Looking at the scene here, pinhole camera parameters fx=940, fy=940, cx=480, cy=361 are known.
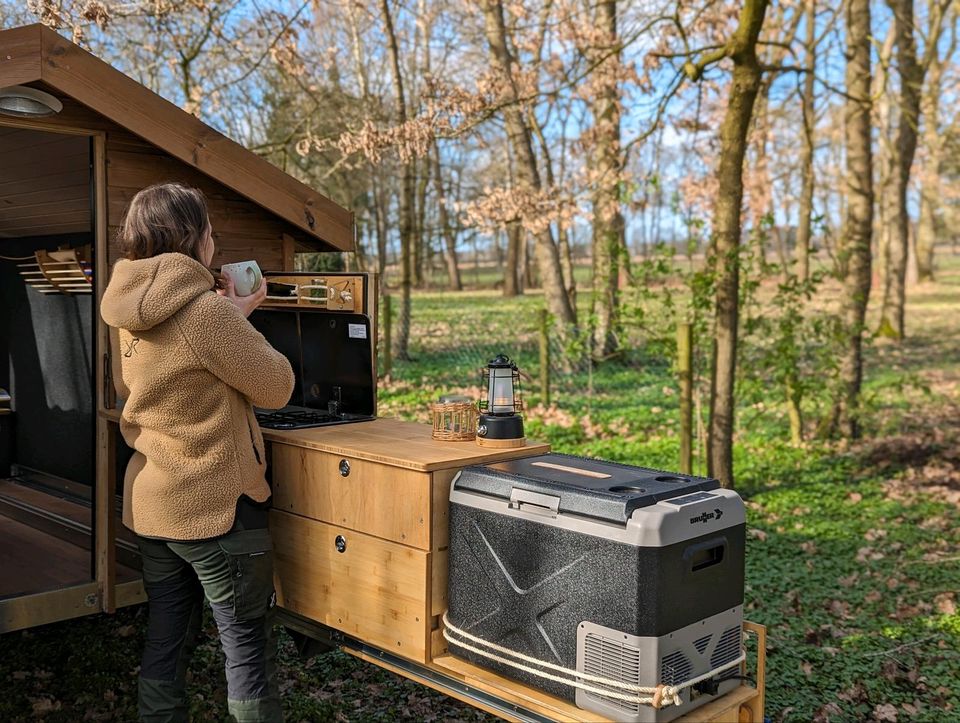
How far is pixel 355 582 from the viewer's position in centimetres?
355

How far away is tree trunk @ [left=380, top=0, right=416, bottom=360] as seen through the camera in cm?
1226

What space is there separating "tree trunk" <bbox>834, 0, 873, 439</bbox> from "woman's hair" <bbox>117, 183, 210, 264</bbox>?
803 centimetres

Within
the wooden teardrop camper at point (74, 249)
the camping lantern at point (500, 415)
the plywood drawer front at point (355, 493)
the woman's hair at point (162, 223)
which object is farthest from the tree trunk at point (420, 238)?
the woman's hair at point (162, 223)

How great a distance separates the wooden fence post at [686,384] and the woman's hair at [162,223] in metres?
5.13

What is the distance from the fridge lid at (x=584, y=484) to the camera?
284cm

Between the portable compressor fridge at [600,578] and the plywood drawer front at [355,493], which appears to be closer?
the portable compressor fridge at [600,578]

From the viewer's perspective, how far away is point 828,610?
19.1 ft

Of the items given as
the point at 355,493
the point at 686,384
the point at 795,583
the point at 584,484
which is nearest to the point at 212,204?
the point at 355,493

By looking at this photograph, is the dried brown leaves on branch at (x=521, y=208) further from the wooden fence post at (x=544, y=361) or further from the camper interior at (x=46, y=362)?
the camper interior at (x=46, y=362)

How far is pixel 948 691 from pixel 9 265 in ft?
21.1

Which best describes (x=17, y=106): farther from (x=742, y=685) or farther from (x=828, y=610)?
(x=828, y=610)

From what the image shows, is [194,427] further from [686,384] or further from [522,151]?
[522,151]

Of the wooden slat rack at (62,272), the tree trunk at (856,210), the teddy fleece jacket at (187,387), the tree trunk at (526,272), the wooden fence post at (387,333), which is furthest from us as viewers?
the tree trunk at (526,272)

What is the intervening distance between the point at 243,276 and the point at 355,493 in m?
0.92
